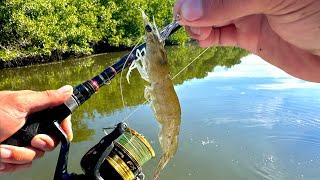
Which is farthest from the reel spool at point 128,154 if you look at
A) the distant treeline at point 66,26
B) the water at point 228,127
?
the distant treeline at point 66,26

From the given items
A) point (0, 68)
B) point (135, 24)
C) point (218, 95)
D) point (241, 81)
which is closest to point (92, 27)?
point (135, 24)

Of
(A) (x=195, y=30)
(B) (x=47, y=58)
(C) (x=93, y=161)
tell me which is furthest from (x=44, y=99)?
(B) (x=47, y=58)

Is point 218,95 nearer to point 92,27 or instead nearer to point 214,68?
point 214,68

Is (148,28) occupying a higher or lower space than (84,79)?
higher

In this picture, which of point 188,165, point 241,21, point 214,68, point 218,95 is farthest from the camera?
point 214,68

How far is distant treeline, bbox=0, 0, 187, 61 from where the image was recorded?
24.2 meters

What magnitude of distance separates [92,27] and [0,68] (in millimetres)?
8413

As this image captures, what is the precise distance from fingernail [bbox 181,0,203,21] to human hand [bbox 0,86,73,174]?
3.28ft

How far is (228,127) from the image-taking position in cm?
1064

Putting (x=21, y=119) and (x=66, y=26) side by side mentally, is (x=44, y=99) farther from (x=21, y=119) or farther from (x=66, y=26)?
(x=66, y=26)

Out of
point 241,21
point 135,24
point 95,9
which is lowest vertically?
point 135,24

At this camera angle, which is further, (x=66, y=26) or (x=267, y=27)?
(x=66, y=26)

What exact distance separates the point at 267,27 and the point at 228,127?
8.67 metres

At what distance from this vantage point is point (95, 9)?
31.6m
